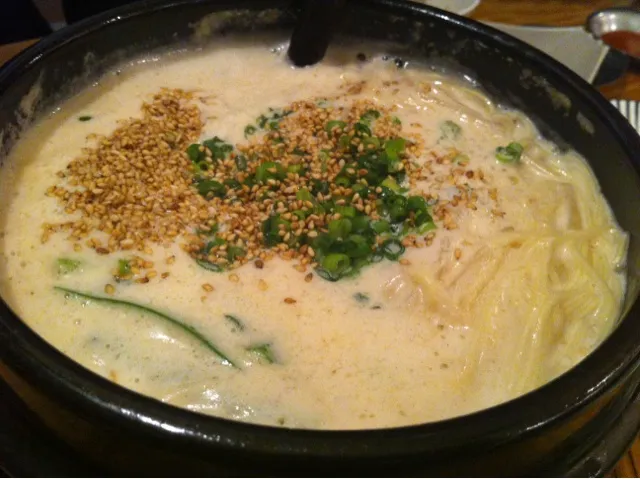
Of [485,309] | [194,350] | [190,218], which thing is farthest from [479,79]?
[194,350]

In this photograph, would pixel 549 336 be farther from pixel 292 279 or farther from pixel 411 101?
pixel 411 101

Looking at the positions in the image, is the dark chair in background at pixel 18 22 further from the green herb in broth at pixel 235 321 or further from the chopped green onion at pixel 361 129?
the green herb in broth at pixel 235 321

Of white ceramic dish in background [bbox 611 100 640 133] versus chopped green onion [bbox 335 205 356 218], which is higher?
white ceramic dish in background [bbox 611 100 640 133]

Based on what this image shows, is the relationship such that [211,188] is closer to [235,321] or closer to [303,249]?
[303,249]

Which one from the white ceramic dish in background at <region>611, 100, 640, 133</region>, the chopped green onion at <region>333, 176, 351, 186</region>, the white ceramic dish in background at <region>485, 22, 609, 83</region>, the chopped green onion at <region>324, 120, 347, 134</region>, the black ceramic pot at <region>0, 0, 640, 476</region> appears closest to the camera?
the black ceramic pot at <region>0, 0, 640, 476</region>

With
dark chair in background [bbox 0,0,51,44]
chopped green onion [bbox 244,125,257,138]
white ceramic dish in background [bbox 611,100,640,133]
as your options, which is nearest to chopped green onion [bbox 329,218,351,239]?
chopped green onion [bbox 244,125,257,138]

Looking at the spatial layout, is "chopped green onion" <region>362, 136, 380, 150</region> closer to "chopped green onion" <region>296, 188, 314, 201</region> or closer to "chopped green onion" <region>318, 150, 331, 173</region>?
"chopped green onion" <region>318, 150, 331, 173</region>
